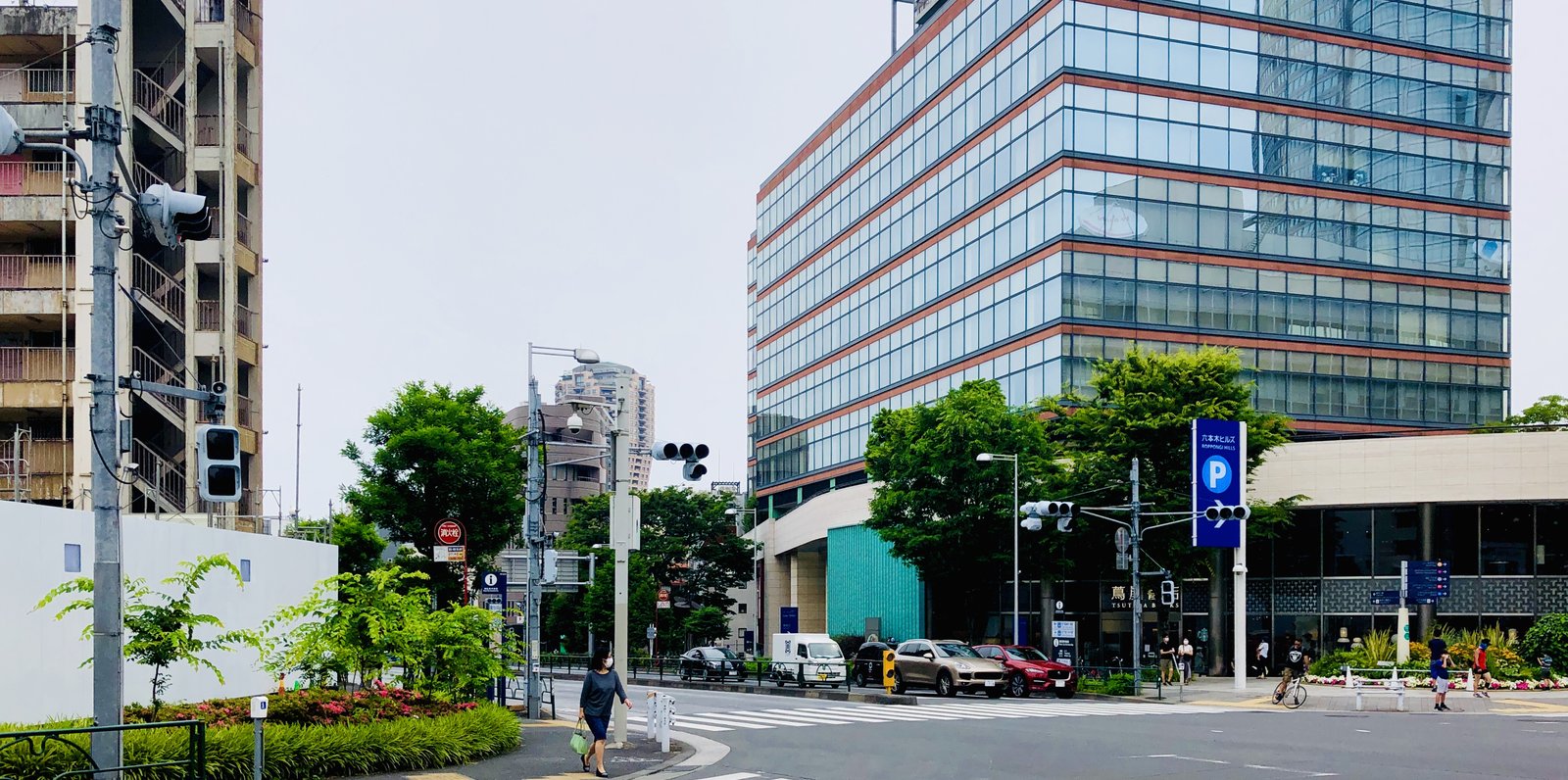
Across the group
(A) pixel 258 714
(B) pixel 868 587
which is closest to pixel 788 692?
(B) pixel 868 587

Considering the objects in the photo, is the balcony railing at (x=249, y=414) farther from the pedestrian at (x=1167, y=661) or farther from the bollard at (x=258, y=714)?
the bollard at (x=258, y=714)

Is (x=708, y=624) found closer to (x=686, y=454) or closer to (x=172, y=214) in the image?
(x=686, y=454)

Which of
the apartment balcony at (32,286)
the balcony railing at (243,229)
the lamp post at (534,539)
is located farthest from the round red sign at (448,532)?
the balcony railing at (243,229)

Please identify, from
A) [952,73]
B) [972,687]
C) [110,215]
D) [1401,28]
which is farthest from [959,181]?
[110,215]

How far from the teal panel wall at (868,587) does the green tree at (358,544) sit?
75.8 ft

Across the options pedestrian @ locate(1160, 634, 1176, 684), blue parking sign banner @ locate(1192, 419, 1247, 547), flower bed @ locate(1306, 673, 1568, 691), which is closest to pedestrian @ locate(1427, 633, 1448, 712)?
flower bed @ locate(1306, 673, 1568, 691)

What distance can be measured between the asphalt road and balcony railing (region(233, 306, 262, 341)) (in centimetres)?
1867

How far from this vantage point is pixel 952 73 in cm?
7362

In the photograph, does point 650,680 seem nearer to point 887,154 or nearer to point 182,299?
point 182,299

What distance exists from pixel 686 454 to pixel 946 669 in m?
20.9

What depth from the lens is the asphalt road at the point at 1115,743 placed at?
67.1ft

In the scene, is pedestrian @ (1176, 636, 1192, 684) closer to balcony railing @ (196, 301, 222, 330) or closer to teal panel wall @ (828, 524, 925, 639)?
teal panel wall @ (828, 524, 925, 639)

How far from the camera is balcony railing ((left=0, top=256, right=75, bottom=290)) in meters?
38.1

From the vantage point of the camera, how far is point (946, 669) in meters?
43.2
